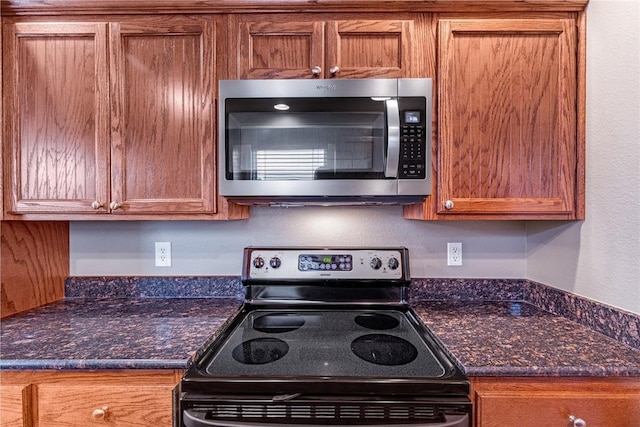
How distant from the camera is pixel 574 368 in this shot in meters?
0.94

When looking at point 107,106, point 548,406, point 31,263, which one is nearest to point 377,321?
point 548,406

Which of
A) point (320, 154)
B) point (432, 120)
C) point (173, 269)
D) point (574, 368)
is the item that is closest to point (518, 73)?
point (432, 120)

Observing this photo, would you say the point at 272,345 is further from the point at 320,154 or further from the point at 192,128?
the point at 192,128

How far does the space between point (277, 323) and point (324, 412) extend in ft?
1.65

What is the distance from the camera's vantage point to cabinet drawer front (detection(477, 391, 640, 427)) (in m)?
0.93

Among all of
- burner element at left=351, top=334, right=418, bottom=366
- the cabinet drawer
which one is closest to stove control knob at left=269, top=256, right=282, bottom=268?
burner element at left=351, top=334, right=418, bottom=366

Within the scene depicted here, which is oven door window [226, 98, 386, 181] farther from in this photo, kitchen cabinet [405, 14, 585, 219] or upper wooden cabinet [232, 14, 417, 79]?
kitchen cabinet [405, 14, 585, 219]

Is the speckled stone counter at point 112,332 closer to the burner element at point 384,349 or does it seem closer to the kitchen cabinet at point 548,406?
the burner element at point 384,349

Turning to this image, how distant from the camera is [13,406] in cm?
97

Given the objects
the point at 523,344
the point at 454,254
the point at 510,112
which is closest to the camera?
the point at 523,344

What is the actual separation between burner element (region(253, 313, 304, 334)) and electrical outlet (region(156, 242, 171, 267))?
0.58 metres

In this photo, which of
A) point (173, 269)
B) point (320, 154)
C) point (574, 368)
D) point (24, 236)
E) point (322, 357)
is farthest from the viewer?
point (173, 269)

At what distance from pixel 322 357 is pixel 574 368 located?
2.23 ft

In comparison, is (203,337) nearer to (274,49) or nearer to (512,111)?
(274,49)
